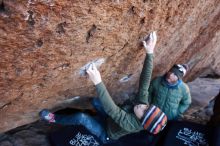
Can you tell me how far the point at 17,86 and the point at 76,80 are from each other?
783mm

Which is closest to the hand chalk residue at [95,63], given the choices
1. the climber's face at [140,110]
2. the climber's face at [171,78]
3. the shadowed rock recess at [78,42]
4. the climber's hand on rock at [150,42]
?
the shadowed rock recess at [78,42]

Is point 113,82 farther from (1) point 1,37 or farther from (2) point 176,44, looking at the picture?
(1) point 1,37

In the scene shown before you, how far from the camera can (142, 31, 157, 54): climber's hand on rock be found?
3.61m

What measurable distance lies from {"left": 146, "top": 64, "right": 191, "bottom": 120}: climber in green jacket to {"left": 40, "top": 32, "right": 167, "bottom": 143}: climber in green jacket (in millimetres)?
587

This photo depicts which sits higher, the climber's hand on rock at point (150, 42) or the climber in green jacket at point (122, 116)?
the climber's hand on rock at point (150, 42)

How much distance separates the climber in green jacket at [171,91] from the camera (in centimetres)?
431

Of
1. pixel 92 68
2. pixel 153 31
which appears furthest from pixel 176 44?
pixel 92 68

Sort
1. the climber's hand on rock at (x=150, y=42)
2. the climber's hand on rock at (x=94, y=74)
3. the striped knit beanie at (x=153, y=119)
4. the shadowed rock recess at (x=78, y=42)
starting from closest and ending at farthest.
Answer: the shadowed rock recess at (x=78, y=42), the climber's hand on rock at (x=94, y=74), the striped knit beanie at (x=153, y=119), the climber's hand on rock at (x=150, y=42)

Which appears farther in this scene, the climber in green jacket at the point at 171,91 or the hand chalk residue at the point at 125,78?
the hand chalk residue at the point at 125,78

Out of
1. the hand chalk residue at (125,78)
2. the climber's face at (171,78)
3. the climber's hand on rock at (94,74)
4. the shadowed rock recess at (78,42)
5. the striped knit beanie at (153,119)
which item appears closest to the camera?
the shadowed rock recess at (78,42)

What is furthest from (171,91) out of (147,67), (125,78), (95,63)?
(95,63)

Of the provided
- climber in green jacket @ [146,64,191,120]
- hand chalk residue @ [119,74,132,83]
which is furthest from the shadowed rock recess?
climber in green jacket @ [146,64,191,120]

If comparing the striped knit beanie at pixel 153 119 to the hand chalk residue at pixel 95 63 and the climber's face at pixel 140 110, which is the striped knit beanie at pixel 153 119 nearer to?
the climber's face at pixel 140 110

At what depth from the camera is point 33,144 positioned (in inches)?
195
